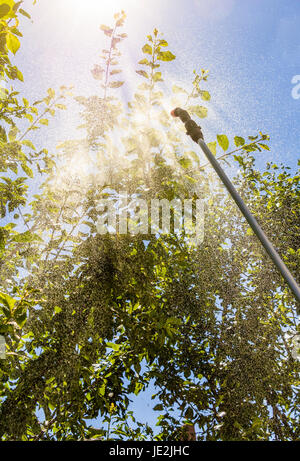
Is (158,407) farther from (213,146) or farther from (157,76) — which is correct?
(157,76)

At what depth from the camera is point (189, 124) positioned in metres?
2.24

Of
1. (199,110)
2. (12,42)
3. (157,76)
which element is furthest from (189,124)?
(12,42)

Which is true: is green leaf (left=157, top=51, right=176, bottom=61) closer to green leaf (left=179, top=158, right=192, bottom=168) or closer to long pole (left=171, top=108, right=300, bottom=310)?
long pole (left=171, top=108, right=300, bottom=310)

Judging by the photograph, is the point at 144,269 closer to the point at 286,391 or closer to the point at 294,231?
the point at 286,391

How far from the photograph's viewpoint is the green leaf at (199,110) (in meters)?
2.22

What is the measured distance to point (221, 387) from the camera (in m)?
4.02

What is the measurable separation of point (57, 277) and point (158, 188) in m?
1.03

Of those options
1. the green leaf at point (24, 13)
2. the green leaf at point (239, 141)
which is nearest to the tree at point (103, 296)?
the green leaf at point (239, 141)

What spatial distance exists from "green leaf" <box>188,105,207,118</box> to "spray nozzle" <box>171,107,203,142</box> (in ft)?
0.23

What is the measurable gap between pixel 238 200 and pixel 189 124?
0.80 m

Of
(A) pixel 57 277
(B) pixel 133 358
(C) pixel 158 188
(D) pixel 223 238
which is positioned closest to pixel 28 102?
A: (C) pixel 158 188

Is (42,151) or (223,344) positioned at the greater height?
(42,151)

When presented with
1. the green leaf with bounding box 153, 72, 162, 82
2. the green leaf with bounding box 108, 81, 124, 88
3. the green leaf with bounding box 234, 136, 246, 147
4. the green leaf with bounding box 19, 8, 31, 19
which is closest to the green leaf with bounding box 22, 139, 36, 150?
the green leaf with bounding box 108, 81, 124, 88

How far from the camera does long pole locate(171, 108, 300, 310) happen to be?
1.64 metres
